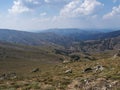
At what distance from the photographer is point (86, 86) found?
77.3ft

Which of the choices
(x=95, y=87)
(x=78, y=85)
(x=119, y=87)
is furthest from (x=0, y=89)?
(x=119, y=87)

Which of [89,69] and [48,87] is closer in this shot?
[48,87]

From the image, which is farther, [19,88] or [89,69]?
[89,69]

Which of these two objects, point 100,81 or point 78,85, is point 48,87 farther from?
point 100,81

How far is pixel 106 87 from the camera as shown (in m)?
21.9

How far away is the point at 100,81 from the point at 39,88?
601 centimetres

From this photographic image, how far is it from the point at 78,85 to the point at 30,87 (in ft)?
16.1

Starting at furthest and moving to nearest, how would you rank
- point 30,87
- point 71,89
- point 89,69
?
point 89,69 < point 30,87 < point 71,89

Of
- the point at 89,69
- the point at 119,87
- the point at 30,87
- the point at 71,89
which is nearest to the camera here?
the point at 119,87

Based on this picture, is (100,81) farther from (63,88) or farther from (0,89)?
(0,89)

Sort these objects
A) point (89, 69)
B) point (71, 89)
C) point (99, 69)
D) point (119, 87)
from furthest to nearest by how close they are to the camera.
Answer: point (89, 69), point (99, 69), point (71, 89), point (119, 87)

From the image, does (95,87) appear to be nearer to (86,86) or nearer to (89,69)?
(86,86)

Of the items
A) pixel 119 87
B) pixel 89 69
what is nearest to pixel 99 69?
pixel 89 69

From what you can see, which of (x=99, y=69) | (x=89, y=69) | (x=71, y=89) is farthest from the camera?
(x=89, y=69)
